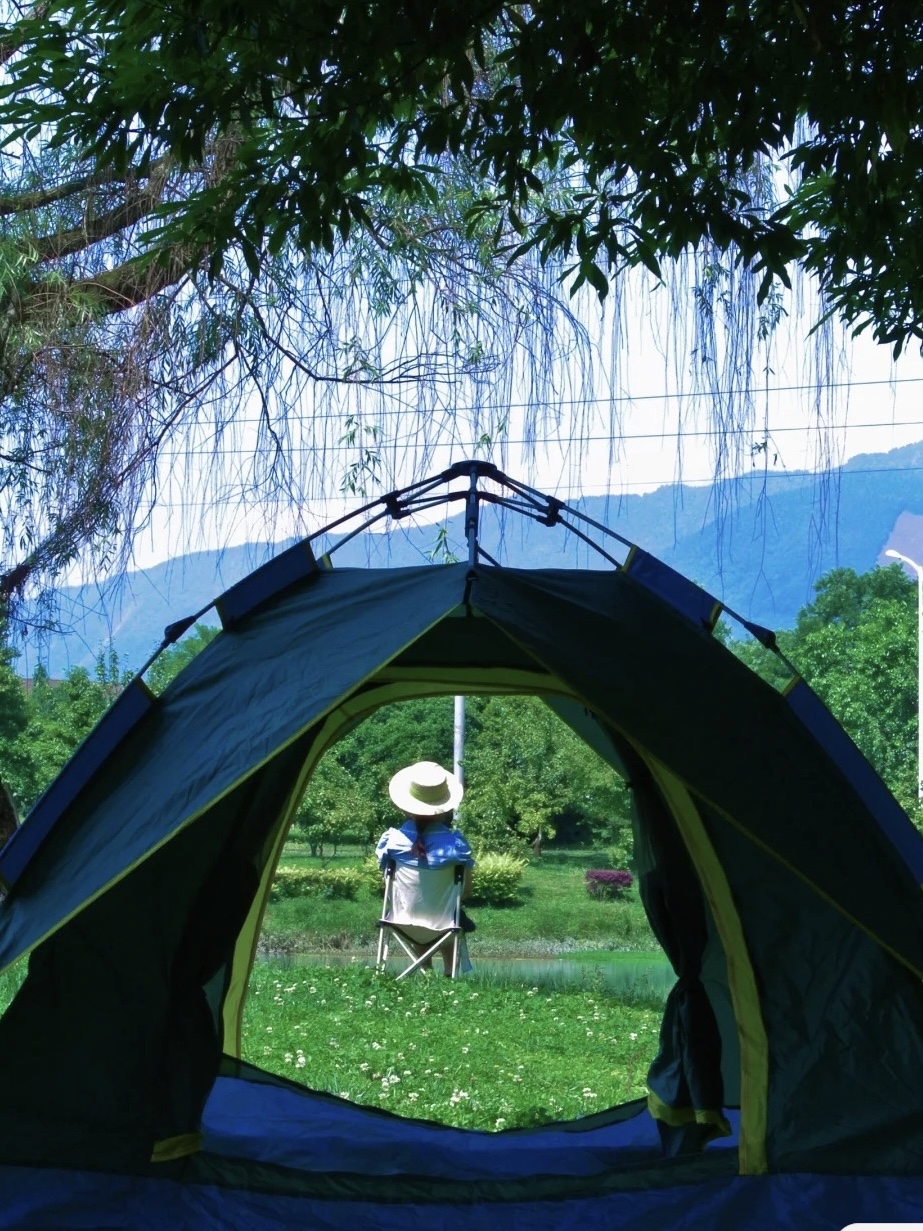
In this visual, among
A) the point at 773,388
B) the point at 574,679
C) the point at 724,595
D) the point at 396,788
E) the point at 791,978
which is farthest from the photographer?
the point at 396,788

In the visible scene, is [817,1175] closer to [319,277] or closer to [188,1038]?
[188,1038]

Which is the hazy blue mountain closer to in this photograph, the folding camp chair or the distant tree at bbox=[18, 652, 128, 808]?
the folding camp chair

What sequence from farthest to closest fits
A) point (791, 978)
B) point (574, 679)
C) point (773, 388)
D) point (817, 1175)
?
1. point (773, 388)
2. point (791, 978)
3. point (817, 1175)
4. point (574, 679)

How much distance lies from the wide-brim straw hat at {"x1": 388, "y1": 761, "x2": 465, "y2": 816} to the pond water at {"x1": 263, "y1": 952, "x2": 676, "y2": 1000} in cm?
80

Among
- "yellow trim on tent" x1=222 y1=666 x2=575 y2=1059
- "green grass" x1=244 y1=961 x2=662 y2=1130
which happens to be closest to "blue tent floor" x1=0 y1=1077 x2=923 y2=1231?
"yellow trim on tent" x1=222 y1=666 x2=575 y2=1059

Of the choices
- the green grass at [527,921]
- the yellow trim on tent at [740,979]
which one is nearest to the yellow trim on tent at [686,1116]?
the yellow trim on tent at [740,979]

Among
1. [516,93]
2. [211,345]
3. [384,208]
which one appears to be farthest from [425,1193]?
[384,208]

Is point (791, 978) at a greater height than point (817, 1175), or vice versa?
point (791, 978)

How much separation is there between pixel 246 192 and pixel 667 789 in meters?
1.57

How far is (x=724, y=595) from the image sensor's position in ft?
11.4

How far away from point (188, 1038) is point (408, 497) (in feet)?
4.24

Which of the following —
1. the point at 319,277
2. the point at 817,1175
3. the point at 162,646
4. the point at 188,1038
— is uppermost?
the point at 319,277

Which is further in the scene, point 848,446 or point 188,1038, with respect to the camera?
point 848,446

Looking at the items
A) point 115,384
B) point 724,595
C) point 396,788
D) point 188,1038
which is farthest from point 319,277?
point 396,788
